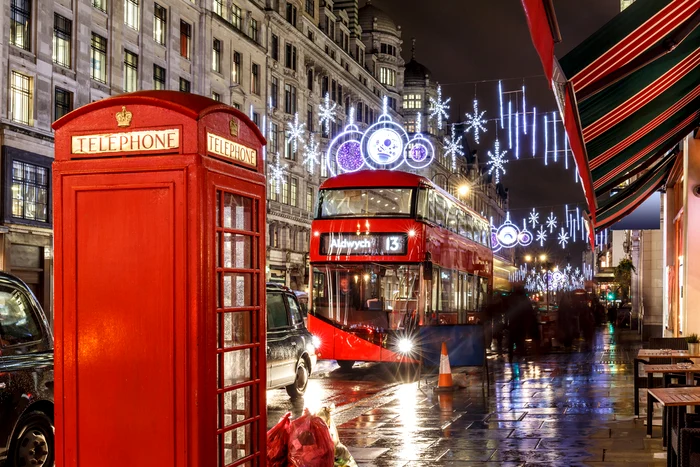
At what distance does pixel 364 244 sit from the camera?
21.3 metres

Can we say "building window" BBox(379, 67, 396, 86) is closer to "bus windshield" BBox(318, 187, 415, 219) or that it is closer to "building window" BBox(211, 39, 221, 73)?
"building window" BBox(211, 39, 221, 73)

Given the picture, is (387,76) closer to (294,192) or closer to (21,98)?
(294,192)

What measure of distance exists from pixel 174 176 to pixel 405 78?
93814mm

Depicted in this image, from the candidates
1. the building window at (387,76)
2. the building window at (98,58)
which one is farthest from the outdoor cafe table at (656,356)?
the building window at (387,76)

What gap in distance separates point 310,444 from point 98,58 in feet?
107

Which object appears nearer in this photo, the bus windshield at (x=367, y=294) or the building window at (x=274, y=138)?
the bus windshield at (x=367, y=294)

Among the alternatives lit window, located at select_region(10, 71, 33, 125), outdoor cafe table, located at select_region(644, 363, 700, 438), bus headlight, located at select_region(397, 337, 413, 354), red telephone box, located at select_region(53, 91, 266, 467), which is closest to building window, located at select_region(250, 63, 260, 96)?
lit window, located at select_region(10, 71, 33, 125)

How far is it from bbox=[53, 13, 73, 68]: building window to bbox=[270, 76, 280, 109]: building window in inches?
867

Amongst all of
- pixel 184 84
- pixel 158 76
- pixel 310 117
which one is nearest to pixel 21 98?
pixel 158 76

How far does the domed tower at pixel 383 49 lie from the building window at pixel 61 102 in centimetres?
4698

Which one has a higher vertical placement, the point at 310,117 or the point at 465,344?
the point at 310,117

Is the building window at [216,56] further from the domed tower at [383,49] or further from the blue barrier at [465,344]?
the blue barrier at [465,344]

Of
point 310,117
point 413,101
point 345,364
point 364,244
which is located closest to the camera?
point 364,244

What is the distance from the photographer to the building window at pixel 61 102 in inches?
1332
